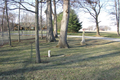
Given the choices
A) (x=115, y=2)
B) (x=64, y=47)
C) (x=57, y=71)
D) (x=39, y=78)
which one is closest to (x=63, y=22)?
(x=64, y=47)

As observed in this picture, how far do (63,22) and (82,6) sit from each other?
17.7 meters

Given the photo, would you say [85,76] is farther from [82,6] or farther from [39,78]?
[82,6]

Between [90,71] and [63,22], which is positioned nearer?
[90,71]

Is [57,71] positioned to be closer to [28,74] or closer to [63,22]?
[28,74]

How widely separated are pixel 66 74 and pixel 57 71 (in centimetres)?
49

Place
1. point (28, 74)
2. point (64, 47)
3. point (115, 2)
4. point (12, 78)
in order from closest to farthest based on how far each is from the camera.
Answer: point (12, 78), point (28, 74), point (64, 47), point (115, 2)

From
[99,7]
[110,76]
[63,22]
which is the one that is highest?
[99,7]

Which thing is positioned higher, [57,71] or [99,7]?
[99,7]

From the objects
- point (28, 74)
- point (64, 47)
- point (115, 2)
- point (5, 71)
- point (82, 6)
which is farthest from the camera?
point (115, 2)

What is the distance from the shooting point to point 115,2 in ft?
96.3

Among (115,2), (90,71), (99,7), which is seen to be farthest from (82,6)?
Result: (90,71)

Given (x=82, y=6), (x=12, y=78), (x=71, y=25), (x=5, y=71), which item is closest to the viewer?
(x=12, y=78)

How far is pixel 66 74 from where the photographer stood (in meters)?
4.73

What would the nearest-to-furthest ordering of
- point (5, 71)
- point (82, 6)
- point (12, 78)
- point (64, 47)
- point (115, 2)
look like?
point (12, 78)
point (5, 71)
point (64, 47)
point (82, 6)
point (115, 2)
